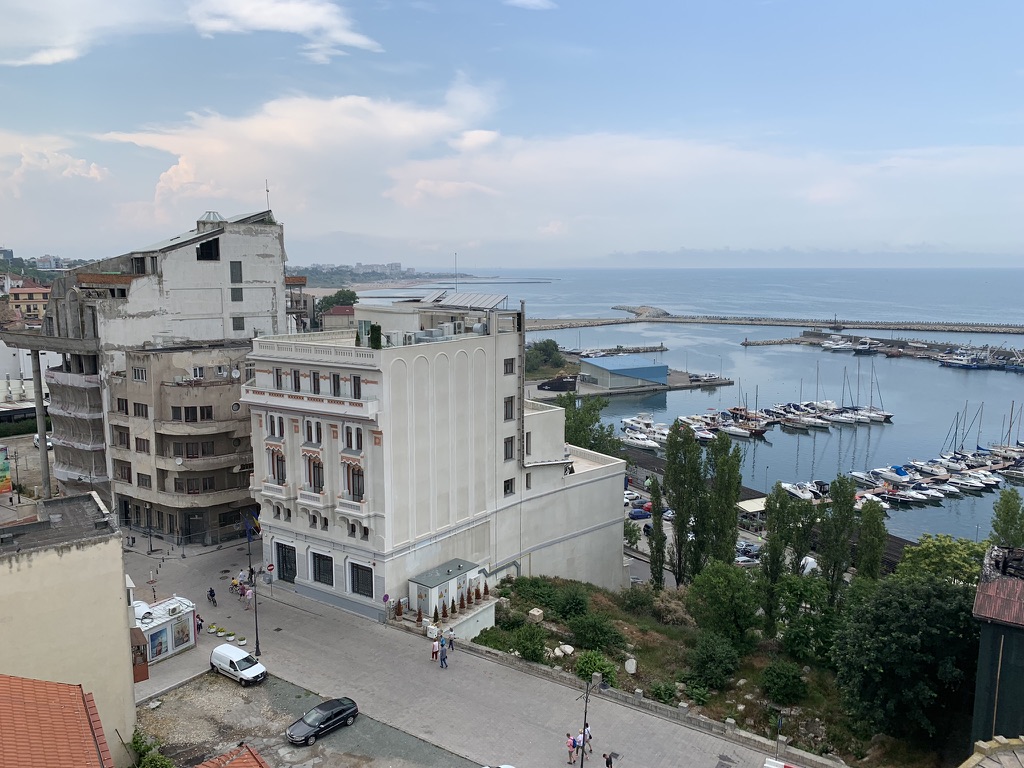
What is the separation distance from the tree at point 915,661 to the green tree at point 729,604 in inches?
284

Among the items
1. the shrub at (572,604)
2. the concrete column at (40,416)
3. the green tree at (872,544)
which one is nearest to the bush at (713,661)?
the shrub at (572,604)

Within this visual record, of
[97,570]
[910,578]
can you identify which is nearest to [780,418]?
[910,578]

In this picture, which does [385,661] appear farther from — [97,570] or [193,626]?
[97,570]

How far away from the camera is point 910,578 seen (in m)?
28.6

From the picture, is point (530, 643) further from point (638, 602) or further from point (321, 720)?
point (638, 602)

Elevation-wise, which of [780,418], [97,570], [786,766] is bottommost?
[780,418]

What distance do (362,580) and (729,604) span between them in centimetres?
1655

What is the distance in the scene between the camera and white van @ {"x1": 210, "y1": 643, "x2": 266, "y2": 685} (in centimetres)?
2902

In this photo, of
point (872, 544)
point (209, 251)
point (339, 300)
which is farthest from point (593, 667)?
point (339, 300)

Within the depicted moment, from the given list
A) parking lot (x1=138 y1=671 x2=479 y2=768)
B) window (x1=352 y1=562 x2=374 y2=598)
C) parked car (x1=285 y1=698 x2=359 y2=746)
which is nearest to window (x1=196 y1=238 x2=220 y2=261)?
window (x1=352 y1=562 x2=374 y2=598)

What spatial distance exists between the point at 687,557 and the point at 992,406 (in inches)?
4287

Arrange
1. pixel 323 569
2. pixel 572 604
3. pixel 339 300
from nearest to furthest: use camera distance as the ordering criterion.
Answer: pixel 572 604 < pixel 323 569 < pixel 339 300

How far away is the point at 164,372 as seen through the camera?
148ft

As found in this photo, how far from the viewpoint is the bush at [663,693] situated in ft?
95.9
